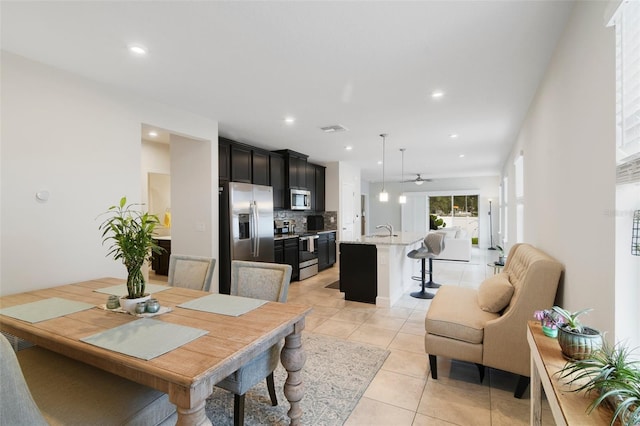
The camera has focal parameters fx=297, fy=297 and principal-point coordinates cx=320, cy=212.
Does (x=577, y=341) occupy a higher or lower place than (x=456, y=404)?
higher

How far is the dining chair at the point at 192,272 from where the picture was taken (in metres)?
2.52

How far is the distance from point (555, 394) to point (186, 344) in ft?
4.78

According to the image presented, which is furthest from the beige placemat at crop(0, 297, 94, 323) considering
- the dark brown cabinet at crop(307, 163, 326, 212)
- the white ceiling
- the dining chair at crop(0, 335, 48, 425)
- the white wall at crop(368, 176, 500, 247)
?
the white wall at crop(368, 176, 500, 247)

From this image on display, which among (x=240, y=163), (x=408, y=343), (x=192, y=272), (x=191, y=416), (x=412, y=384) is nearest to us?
(x=191, y=416)

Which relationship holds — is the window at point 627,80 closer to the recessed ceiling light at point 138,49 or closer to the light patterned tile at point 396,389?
the light patterned tile at point 396,389

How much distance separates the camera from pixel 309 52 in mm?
2314

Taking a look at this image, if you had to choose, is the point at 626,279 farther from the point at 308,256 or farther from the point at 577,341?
the point at 308,256

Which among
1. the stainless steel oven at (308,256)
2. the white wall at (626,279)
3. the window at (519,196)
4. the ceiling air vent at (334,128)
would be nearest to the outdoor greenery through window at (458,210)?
the window at (519,196)

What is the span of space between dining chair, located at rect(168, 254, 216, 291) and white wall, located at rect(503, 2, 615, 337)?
252 cm

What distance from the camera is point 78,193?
2678 millimetres

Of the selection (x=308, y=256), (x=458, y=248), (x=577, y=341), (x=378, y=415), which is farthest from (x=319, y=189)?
(x=577, y=341)

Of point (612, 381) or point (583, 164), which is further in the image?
point (583, 164)

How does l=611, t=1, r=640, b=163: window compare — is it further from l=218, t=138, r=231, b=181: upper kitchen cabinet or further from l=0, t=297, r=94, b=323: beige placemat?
l=218, t=138, r=231, b=181: upper kitchen cabinet

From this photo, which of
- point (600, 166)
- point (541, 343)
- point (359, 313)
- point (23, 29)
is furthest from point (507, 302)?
point (23, 29)
